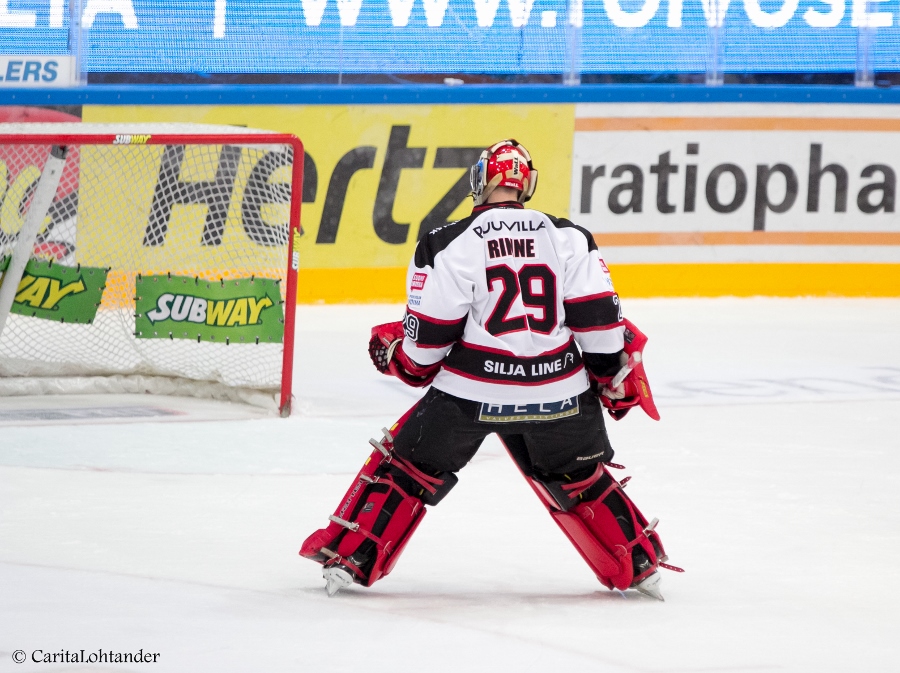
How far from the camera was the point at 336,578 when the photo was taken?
2.51m

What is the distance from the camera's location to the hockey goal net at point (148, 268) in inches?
192

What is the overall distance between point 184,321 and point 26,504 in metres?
1.81

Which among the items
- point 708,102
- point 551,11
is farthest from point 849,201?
point 551,11

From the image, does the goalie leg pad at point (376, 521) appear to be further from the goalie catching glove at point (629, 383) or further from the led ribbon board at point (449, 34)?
the led ribbon board at point (449, 34)

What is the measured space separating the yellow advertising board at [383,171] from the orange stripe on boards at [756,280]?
0.82 metres

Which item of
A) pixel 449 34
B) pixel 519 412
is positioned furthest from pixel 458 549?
pixel 449 34

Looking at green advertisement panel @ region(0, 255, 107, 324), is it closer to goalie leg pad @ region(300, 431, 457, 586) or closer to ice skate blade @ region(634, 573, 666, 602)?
goalie leg pad @ region(300, 431, 457, 586)

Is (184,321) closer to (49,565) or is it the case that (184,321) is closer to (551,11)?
(49,565)

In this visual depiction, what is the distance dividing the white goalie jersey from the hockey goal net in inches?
91.0

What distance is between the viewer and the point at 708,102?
7.73 meters

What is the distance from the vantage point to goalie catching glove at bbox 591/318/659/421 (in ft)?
8.25

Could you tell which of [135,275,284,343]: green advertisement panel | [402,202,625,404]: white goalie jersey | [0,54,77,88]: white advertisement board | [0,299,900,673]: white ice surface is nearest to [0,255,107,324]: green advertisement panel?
[135,275,284,343]: green advertisement panel

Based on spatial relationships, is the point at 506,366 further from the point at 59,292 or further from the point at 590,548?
the point at 59,292

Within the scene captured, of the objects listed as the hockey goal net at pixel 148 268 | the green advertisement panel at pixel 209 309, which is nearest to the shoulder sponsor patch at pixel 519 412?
the hockey goal net at pixel 148 268
